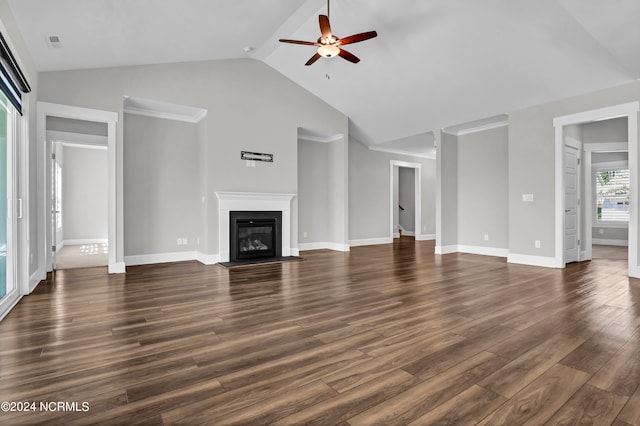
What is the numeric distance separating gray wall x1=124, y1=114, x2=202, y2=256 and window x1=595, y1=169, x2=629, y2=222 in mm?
10959

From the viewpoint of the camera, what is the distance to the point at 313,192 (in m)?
8.19

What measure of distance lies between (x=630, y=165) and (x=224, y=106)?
20.8ft

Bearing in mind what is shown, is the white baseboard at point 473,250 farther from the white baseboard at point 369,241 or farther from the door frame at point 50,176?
the door frame at point 50,176

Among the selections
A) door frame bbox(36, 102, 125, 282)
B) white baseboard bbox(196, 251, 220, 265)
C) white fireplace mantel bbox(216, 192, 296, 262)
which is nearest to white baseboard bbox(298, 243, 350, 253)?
white fireplace mantel bbox(216, 192, 296, 262)

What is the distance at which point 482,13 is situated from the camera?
14.2 ft

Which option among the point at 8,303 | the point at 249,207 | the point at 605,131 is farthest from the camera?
the point at 605,131

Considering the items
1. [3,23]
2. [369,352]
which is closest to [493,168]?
[369,352]

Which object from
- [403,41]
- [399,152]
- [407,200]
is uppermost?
[403,41]

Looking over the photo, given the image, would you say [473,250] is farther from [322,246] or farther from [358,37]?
[358,37]

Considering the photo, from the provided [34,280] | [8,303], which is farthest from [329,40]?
[34,280]

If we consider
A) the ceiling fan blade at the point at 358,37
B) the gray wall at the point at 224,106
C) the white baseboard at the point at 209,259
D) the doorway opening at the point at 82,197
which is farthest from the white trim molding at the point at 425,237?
the doorway opening at the point at 82,197

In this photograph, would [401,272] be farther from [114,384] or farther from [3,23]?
[3,23]

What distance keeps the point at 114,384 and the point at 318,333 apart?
134cm

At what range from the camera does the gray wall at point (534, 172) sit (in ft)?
18.2
